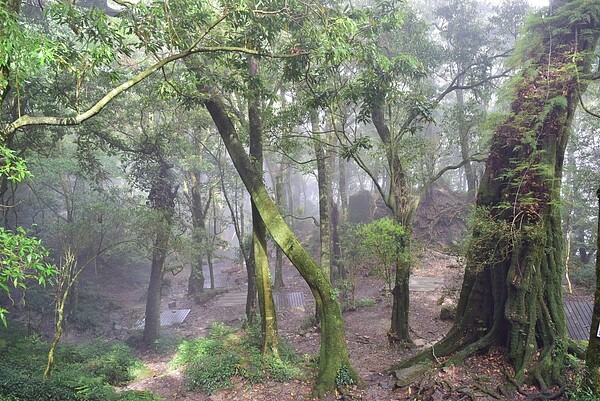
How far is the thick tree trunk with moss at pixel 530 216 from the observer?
6.74m

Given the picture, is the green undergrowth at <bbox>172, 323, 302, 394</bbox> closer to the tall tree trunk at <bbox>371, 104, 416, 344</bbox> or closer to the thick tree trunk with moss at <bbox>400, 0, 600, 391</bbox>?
the tall tree trunk at <bbox>371, 104, 416, 344</bbox>

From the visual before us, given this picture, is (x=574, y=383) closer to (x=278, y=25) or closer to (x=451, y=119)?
(x=278, y=25)

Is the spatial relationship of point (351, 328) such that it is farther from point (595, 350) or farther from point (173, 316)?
point (173, 316)

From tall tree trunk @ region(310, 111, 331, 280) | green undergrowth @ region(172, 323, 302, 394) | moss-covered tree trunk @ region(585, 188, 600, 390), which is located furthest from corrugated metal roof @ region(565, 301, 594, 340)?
green undergrowth @ region(172, 323, 302, 394)

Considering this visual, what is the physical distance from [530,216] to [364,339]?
6167mm

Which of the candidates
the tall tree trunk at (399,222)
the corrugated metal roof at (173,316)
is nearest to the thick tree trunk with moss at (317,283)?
the tall tree trunk at (399,222)

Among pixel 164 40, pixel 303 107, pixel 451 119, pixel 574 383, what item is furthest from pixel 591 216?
pixel 164 40

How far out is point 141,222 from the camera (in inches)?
531

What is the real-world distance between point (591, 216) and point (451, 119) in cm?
837

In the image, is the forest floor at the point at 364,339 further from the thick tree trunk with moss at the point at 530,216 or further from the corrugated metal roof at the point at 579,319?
the corrugated metal roof at the point at 579,319

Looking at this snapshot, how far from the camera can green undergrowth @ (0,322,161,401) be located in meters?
5.85

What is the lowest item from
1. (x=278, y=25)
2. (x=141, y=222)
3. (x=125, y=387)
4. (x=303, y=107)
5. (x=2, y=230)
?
(x=125, y=387)

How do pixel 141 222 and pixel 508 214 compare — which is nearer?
pixel 508 214

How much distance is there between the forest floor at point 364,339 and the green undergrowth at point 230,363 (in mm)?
209
